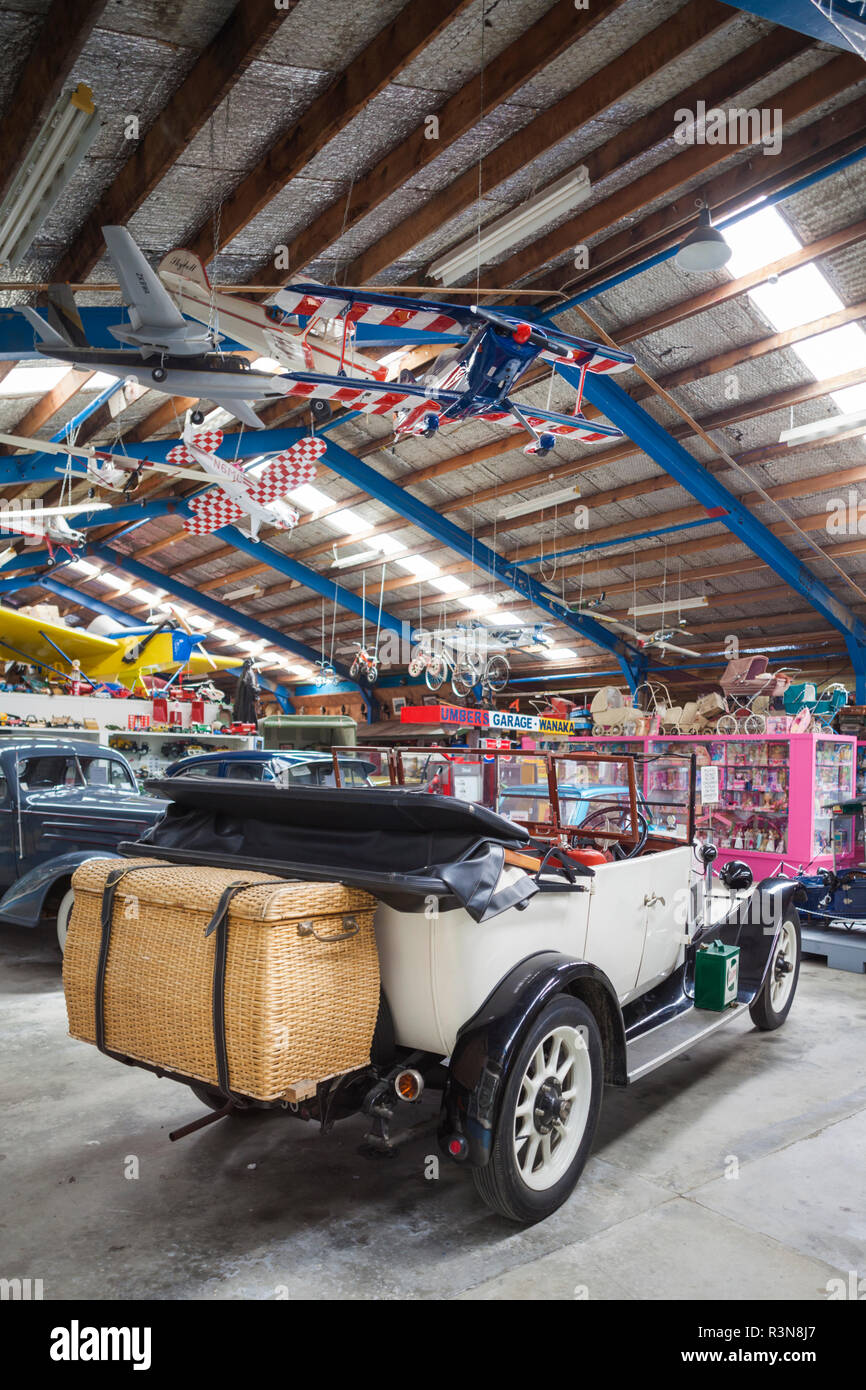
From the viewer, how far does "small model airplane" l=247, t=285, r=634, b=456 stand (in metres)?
5.58

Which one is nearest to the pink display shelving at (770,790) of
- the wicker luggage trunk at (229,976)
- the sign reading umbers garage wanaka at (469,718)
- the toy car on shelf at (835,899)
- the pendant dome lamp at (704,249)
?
the sign reading umbers garage wanaka at (469,718)

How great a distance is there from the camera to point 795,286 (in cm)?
870

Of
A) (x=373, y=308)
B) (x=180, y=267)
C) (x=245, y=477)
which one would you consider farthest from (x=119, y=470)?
(x=373, y=308)

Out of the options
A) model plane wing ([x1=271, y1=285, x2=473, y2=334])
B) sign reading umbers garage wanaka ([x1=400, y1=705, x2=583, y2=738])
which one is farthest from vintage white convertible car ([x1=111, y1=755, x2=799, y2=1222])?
sign reading umbers garage wanaka ([x1=400, y1=705, x2=583, y2=738])

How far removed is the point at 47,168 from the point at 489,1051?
4.98m

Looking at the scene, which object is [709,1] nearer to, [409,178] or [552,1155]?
[409,178]

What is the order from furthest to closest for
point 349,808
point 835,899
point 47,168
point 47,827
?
point 835,899, point 47,827, point 47,168, point 349,808

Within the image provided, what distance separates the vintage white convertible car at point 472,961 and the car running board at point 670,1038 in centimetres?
1

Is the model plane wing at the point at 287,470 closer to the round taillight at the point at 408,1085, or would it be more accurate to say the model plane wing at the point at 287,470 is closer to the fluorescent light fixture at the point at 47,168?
the fluorescent light fixture at the point at 47,168

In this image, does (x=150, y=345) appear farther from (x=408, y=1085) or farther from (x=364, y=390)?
(x=408, y=1085)

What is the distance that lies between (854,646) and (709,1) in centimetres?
1122

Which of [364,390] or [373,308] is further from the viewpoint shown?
[364,390]

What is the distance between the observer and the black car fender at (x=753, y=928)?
4617 millimetres

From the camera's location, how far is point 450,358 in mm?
6211
